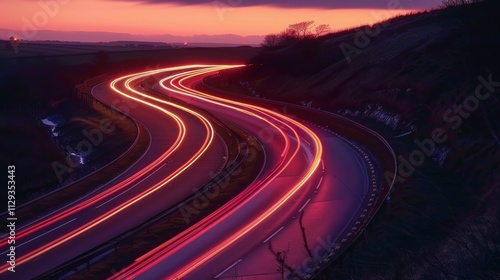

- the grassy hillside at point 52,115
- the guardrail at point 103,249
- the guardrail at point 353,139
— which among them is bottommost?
the guardrail at point 353,139

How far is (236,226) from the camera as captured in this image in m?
20.9

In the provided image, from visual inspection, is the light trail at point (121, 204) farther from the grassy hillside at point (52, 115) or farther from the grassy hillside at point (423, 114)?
the grassy hillside at point (423, 114)

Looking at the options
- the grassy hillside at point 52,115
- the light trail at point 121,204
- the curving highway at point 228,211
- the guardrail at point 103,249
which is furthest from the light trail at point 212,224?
the grassy hillside at point 52,115

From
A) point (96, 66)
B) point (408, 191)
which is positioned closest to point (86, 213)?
point (408, 191)

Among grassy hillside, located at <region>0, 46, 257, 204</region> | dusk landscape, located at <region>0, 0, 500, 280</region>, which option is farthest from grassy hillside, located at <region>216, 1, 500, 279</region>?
grassy hillside, located at <region>0, 46, 257, 204</region>

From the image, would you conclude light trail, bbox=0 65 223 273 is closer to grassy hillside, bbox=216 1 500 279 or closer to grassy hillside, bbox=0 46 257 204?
grassy hillside, bbox=0 46 257 204

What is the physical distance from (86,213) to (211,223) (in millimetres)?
4698

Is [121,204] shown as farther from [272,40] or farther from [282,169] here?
[272,40]

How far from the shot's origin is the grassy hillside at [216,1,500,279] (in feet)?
39.9

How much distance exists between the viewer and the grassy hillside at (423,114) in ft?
39.9

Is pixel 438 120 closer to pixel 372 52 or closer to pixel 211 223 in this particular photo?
pixel 211 223

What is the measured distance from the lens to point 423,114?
38.0 m

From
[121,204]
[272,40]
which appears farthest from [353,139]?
[272,40]

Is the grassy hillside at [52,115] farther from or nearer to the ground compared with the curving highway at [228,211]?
farther from the ground
